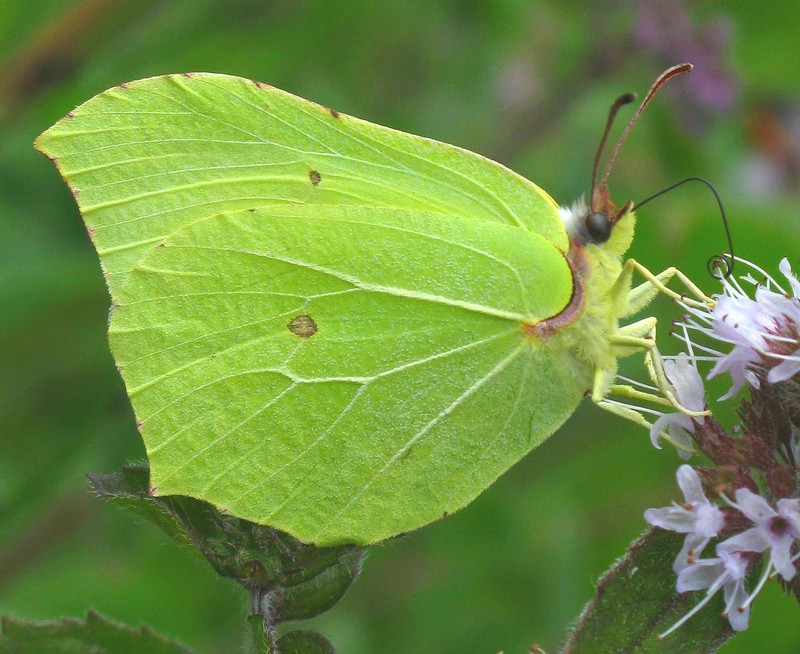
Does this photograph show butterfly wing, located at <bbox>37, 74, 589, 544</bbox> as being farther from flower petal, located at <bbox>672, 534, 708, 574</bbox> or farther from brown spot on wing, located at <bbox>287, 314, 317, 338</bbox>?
flower petal, located at <bbox>672, 534, 708, 574</bbox>

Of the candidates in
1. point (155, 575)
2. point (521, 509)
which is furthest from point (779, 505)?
point (155, 575)

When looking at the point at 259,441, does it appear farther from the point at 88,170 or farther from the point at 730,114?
the point at 730,114

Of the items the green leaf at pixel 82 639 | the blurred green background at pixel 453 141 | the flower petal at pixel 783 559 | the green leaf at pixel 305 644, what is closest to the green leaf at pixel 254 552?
the green leaf at pixel 305 644

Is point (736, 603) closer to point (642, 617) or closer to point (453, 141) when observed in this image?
point (642, 617)

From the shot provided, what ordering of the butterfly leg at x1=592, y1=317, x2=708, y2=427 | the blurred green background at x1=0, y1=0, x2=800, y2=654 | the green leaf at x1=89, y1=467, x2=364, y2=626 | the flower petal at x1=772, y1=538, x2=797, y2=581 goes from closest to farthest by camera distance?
the flower petal at x1=772, y1=538, x2=797, y2=581, the green leaf at x1=89, y1=467, x2=364, y2=626, the butterfly leg at x1=592, y1=317, x2=708, y2=427, the blurred green background at x1=0, y1=0, x2=800, y2=654

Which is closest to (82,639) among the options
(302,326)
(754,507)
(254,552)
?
(254,552)

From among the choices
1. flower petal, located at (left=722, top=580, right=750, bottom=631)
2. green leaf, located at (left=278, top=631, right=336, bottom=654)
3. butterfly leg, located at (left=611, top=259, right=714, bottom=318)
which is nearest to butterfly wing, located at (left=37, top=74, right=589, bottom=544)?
butterfly leg, located at (left=611, top=259, right=714, bottom=318)

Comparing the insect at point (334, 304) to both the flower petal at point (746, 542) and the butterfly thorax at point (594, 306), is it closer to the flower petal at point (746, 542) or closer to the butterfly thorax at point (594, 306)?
the butterfly thorax at point (594, 306)
